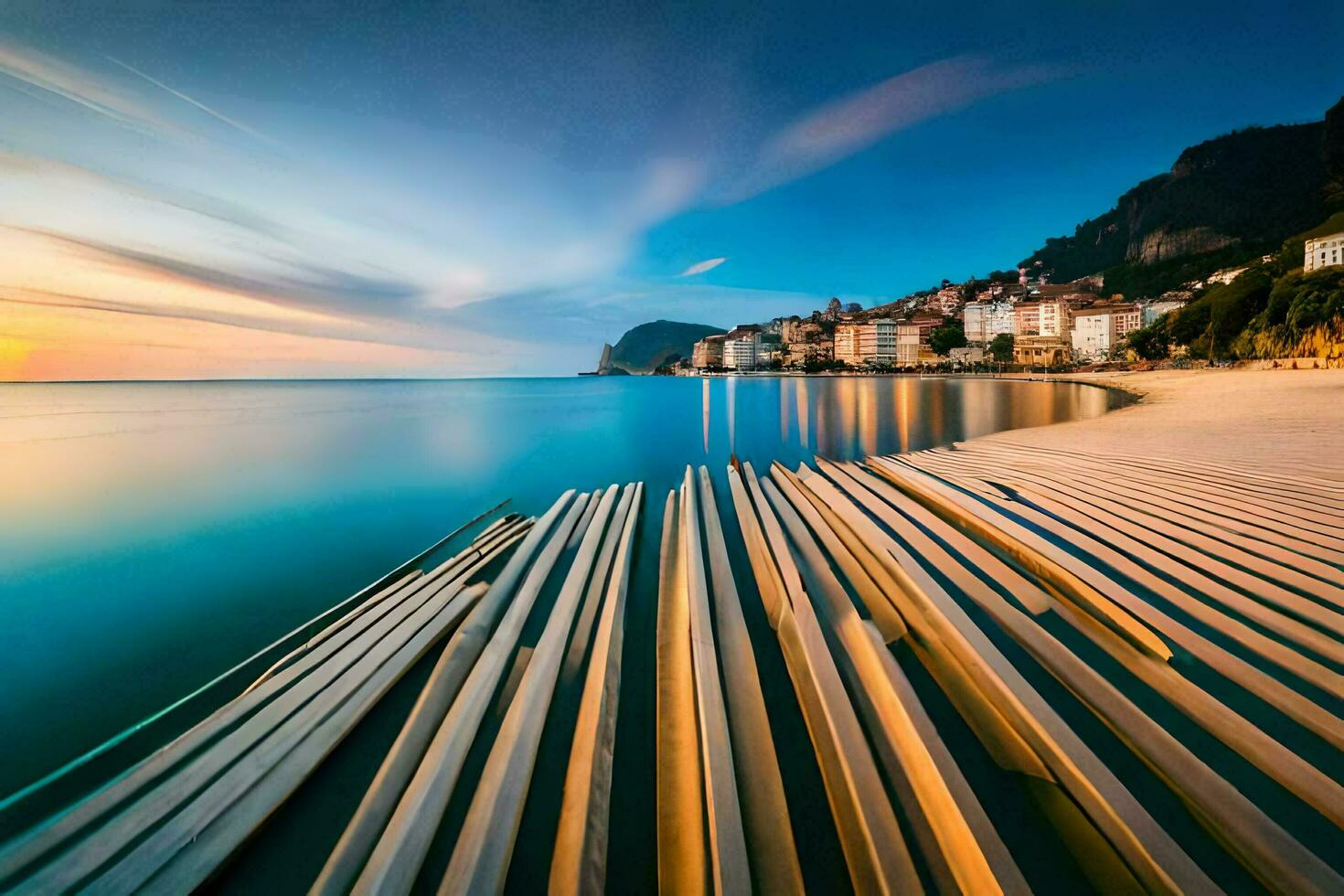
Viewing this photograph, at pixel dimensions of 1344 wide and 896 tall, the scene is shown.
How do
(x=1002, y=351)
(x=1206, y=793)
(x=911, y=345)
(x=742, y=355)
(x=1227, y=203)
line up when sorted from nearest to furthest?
(x=1206, y=793) → (x=1002, y=351) → (x=1227, y=203) → (x=911, y=345) → (x=742, y=355)

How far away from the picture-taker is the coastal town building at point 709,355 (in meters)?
142

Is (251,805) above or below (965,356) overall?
below

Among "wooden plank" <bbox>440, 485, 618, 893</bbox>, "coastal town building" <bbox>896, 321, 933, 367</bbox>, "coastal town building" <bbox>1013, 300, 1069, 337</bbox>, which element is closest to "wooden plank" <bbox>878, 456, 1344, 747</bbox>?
"wooden plank" <bbox>440, 485, 618, 893</bbox>

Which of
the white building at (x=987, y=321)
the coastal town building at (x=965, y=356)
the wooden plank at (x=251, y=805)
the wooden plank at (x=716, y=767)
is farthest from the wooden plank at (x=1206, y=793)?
the white building at (x=987, y=321)

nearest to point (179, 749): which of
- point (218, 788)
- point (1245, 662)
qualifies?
point (218, 788)

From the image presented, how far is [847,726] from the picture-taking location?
2004 millimetres

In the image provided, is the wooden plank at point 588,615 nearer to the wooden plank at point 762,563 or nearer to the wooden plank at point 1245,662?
the wooden plank at point 762,563

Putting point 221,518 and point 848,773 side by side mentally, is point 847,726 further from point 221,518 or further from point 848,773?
point 221,518

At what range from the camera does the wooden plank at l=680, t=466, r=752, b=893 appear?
4.67 feet

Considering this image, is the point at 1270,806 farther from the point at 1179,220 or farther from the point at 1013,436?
the point at 1179,220

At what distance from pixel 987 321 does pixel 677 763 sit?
123118mm

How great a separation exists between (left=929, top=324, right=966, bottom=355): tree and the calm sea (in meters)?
78.9

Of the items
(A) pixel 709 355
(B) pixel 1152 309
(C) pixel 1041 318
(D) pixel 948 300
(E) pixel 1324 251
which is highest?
(D) pixel 948 300

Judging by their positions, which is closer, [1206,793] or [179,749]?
[1206,793]
